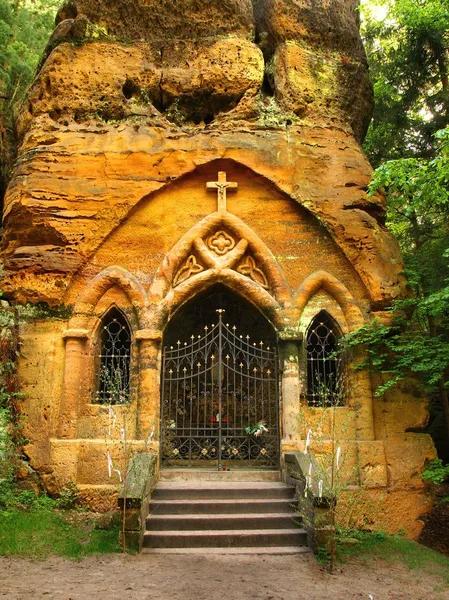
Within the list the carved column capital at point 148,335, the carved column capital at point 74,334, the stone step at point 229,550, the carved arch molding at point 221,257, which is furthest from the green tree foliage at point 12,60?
the stone step at point 229,550

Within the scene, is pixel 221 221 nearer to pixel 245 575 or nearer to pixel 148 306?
pixel 148 306

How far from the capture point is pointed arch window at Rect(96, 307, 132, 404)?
9.07m

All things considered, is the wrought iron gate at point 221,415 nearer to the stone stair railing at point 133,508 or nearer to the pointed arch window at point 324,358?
the pointed arch window at point 324,358

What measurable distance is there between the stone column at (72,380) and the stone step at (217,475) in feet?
5.46

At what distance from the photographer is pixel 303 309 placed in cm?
931

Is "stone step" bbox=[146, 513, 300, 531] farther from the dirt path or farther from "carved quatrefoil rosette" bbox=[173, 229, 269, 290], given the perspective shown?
"carved quatrefoil rosette" bbox=[173, 229, 269, 290]

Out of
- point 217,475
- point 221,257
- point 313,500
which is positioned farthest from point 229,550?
point 221,257

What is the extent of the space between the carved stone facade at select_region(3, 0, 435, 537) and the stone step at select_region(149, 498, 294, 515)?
1108 mm

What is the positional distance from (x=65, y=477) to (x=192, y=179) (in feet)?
18.3

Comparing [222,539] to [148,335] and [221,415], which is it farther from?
[148,335]

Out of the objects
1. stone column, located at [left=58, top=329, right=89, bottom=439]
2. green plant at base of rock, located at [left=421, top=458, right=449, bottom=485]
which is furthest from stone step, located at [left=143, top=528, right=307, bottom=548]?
stone column, located at [left=58, top=329, right=89, bottom=439]

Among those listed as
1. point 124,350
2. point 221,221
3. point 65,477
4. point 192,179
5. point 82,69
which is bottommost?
point 65,477

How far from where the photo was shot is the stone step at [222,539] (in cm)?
664

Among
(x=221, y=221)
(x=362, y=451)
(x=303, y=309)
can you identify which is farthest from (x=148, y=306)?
(x=362, y=451)
